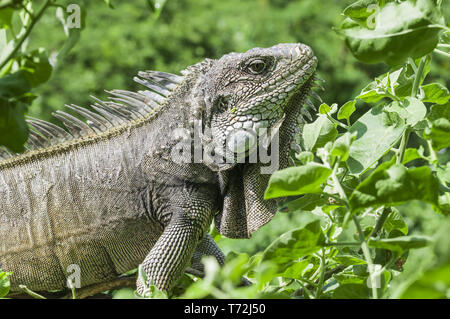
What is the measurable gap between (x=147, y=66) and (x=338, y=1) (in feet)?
10.0

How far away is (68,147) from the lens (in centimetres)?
179

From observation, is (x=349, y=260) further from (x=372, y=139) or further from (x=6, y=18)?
(x=6, y=18)

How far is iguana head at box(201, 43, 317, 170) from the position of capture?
5.34ft

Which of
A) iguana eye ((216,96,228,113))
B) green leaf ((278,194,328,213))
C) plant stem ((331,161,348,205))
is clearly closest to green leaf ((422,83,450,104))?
green leaf ((278,194,328,213))

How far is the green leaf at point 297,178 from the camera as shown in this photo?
78cm

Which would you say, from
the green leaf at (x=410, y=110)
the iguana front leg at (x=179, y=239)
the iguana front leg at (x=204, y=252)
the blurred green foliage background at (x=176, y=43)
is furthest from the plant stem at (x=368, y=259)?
the blurred green foliage background at (x=176, y=43)

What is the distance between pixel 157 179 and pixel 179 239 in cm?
21

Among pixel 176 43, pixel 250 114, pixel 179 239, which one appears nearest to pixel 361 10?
pixel 250 114

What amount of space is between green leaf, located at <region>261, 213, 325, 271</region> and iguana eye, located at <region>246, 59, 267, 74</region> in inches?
35.7

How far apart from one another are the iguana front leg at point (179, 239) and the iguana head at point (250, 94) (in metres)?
0.12

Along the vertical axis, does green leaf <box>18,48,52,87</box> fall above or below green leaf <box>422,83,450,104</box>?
above

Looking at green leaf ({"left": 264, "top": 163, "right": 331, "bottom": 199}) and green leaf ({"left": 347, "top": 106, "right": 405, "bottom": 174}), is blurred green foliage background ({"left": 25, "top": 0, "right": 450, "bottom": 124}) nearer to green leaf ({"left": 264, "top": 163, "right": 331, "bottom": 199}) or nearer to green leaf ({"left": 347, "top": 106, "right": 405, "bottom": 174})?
green leaf ({"left": 347, "top": 106, "right": 405, "bottom": 174})
